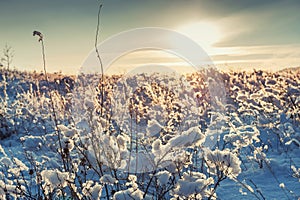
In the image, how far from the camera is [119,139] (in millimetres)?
2531

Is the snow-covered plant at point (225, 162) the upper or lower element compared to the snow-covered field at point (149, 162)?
upper

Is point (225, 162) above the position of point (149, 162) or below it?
above

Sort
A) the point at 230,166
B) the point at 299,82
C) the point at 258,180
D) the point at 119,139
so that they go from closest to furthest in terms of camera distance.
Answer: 1. the point at 230,166
2. the point at 119,139
3. the point at 258,180
4. the point at 299,82

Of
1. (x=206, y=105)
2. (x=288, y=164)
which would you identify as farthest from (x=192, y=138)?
(x=206, y=105)

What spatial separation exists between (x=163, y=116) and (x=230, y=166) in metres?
5.47

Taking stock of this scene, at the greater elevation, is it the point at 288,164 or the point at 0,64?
the point at 0,64

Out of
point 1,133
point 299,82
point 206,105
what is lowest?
point 1,133

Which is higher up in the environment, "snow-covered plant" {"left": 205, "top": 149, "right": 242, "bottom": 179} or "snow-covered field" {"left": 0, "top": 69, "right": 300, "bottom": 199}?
"snow-covered plant" {"left": 205, "top": 149, "right": 242, "bottom": 179}

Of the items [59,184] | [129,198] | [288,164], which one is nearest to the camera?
[129,198]

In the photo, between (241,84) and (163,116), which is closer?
(163,116)

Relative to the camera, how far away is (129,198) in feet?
5.87

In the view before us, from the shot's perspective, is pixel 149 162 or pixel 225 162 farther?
pixel 149 162

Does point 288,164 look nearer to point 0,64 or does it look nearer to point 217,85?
point 217,85

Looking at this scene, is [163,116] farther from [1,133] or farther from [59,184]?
[59,184]
